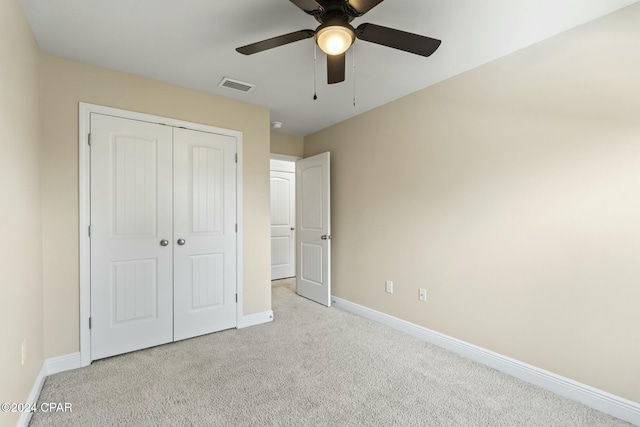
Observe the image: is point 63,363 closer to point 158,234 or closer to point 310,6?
point 158,234

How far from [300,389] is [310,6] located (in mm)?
2274

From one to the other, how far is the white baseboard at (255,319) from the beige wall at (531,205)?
1309mm

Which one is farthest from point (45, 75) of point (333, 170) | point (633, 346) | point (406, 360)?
point (633, 346)

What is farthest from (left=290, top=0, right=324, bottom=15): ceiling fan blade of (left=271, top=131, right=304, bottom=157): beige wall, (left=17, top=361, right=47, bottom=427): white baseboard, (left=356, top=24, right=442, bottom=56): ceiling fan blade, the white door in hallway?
the white door in hallway

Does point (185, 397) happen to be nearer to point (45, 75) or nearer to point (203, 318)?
point (203, 318)

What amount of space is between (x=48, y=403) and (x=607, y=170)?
3.79 metres

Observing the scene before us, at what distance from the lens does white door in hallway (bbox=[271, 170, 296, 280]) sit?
5334mm

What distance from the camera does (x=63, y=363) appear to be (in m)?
2.26

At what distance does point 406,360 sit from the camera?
2.43m

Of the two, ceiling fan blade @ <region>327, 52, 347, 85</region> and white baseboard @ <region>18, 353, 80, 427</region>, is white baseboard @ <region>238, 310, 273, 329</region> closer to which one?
white baseboard @ <region>18, 353, 80, 427</region>

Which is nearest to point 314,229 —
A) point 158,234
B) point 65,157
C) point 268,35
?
point 158,234

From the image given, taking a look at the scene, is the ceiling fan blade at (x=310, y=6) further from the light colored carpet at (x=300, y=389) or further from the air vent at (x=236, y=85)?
Result: the light colored carpet at (x=300, y=389)

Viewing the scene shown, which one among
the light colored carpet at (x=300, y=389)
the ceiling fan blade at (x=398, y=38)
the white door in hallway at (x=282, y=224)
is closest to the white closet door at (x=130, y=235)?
the light colored carpet at (x=300, y=389)

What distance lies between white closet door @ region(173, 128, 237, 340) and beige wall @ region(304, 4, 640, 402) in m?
1.66
